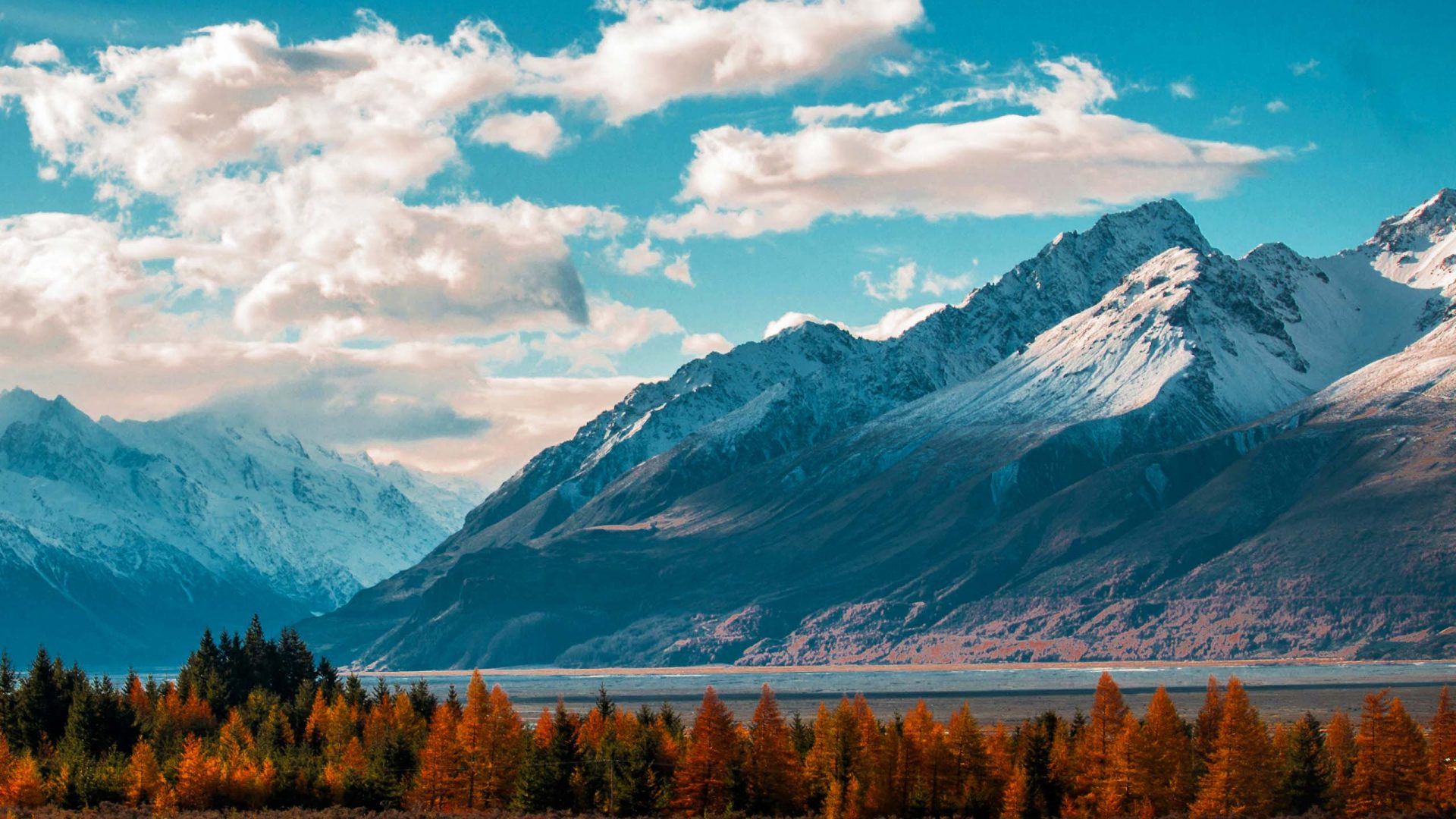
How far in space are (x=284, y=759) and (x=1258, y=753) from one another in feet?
317

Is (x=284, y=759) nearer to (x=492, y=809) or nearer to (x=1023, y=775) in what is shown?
(x=492, y=809)

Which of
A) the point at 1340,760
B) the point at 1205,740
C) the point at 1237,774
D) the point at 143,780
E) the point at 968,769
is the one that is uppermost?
the point at 143,780

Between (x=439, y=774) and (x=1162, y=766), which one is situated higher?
(x=439, y=774)

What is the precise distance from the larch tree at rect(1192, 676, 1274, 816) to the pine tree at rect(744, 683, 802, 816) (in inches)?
1473

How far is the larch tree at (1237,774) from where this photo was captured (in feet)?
565

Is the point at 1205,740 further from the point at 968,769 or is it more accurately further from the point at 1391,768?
the point at 968,769

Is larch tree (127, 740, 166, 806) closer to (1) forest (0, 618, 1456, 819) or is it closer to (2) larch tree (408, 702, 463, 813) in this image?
(1) forest (0, 618, 1456, 819)

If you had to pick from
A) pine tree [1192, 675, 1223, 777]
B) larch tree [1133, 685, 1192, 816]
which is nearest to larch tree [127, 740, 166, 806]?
larch tree [1133, 685, 1192, 816]

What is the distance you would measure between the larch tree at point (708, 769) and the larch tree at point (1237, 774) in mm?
43251

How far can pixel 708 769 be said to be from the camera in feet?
597

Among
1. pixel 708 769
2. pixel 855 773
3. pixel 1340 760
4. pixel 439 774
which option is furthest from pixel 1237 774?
pixel 439 774

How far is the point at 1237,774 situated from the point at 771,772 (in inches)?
1692

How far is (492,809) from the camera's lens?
183 meters

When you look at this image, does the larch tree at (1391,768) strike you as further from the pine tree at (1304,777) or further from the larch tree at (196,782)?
the larch tree at (196,782)
